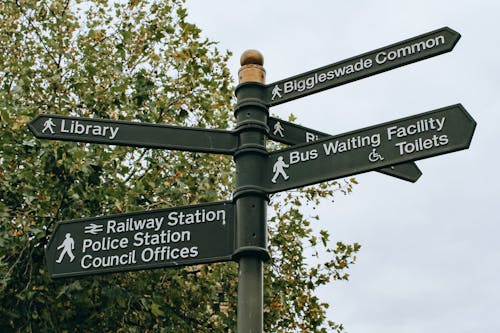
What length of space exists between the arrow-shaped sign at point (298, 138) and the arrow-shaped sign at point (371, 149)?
264 millimetres

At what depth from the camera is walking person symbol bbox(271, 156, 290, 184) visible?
3.65m

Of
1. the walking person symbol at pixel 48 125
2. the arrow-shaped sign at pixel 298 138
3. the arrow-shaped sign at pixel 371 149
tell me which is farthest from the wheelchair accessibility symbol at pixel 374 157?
the walking person symbol at pixel 48 125

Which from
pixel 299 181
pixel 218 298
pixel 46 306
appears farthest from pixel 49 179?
pixel 299 181

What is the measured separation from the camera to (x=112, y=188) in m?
7.27

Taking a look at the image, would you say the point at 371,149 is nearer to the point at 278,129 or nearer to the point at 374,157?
the point at 374,157

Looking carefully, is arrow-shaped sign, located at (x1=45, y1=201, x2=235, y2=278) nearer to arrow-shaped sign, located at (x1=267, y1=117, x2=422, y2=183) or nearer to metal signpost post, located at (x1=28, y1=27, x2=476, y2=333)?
metal signpost post, located at (x1=28, y1=27, x2=476, y2=333)

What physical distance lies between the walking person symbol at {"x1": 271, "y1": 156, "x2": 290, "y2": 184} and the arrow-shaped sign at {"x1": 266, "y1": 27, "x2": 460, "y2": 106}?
404 mm

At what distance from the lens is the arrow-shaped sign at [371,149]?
11.3 ft

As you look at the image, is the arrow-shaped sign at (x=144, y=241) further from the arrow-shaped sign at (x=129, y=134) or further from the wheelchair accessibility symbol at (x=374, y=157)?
the wheelchair accessibility symbol at (x=374, y=157)

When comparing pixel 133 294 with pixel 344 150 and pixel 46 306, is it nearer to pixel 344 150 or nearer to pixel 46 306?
pixel 46 306

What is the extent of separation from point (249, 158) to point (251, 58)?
72cm

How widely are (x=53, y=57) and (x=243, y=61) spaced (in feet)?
18.2

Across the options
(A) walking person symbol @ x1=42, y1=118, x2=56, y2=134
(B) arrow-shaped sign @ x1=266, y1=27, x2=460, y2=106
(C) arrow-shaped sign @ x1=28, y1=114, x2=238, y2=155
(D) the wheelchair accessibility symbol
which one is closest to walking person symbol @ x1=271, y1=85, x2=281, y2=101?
(B) arrow-shaped sign @ x1=266, y1=27, x2=460, y2=106

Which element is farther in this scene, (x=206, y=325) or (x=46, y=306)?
(x=206, y=325)
